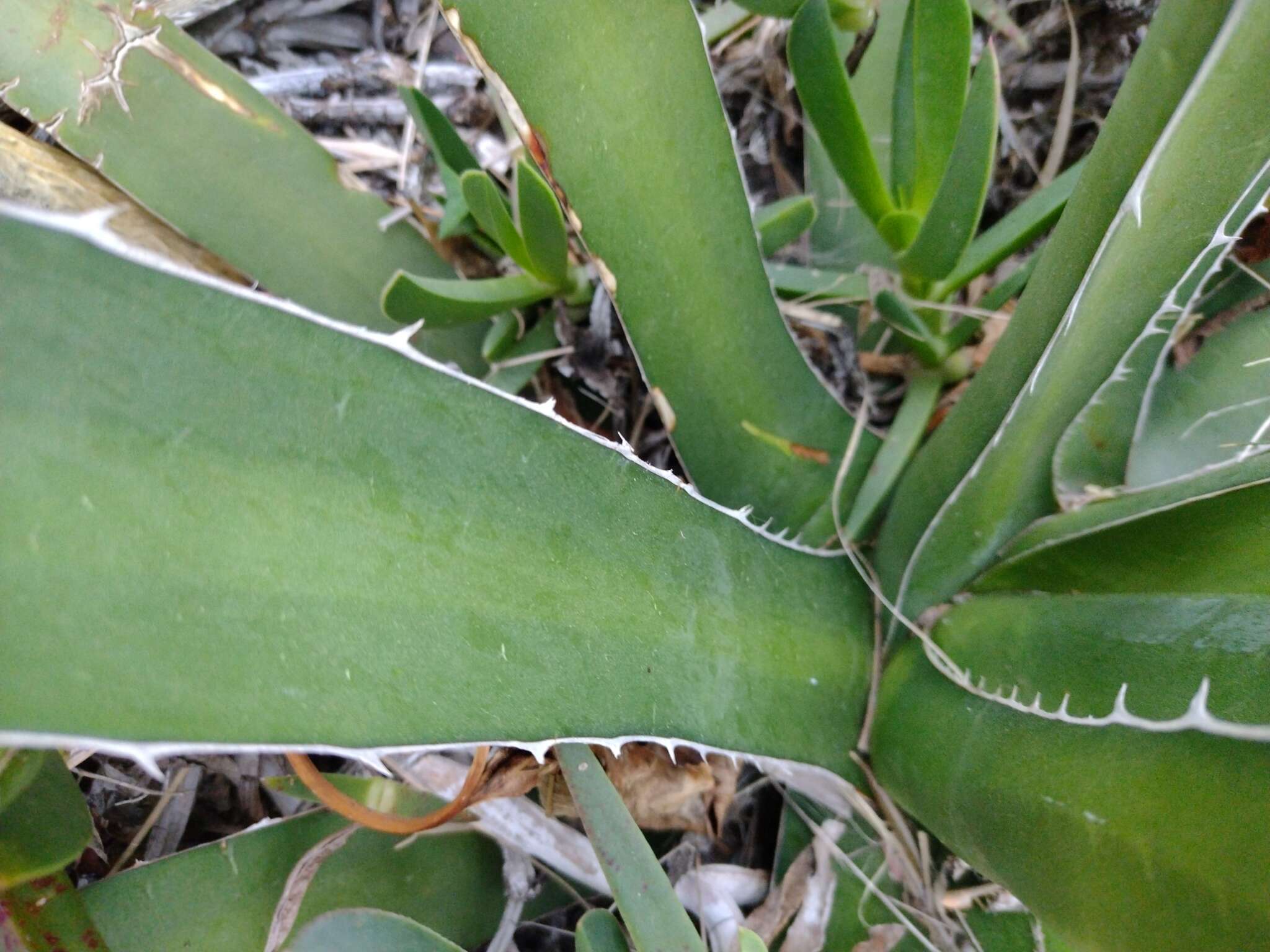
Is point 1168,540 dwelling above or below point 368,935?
above

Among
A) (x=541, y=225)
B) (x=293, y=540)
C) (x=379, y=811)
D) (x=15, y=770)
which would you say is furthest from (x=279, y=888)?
(x=541, y=225)

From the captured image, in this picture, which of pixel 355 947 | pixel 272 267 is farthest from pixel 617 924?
pixel 272 267

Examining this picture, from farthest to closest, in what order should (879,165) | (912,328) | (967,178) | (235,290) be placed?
(879,165), (912,328), (967,178), (235,290)

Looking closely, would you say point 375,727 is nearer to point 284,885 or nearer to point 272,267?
point 284,885

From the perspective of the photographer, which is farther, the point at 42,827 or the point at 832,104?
the point at 832,104

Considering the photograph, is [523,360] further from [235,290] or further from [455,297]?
[235,290]

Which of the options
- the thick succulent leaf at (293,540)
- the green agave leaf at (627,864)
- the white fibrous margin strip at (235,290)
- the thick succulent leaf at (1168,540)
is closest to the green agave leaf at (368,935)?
the green agave leaf at (627,864)

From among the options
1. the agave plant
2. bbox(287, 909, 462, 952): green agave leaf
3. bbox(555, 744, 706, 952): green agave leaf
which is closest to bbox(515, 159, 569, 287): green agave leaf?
the agave plant
